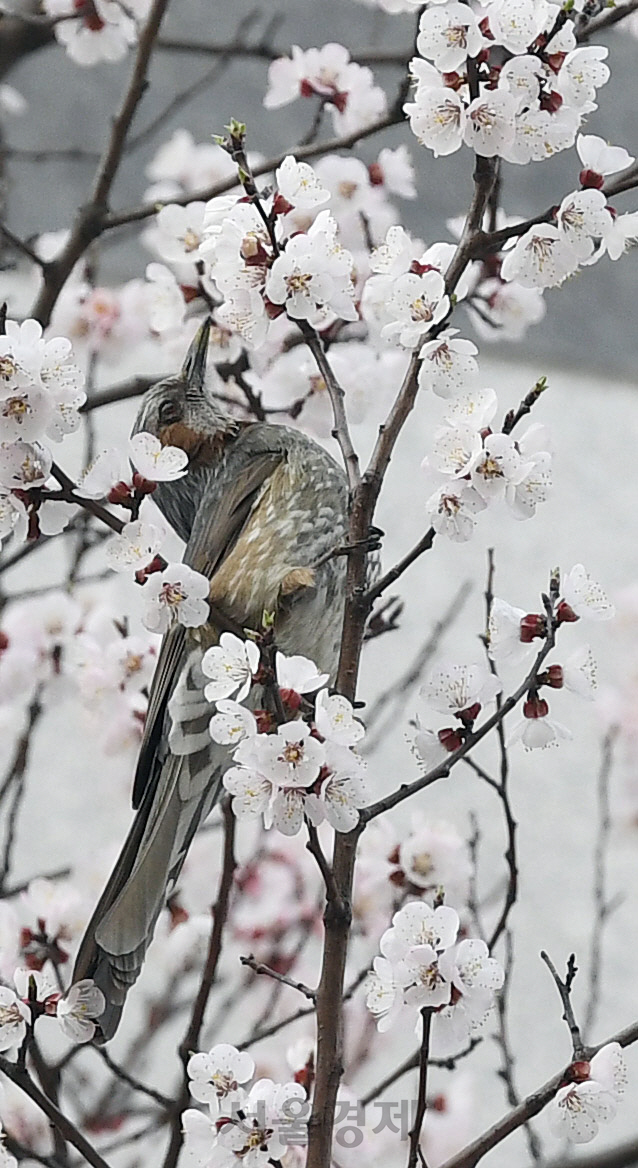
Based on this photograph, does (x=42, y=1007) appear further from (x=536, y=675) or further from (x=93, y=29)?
(x=93, y=29)

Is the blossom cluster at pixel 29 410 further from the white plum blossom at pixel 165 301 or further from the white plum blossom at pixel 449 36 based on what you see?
the white plum blossom at pixel 165 301

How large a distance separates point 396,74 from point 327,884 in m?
2.24

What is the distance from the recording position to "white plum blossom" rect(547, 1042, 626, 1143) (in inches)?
26.5

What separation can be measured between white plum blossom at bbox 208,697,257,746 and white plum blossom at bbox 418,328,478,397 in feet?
0.61

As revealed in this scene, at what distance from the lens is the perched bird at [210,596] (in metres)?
0.88

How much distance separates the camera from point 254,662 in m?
0.62

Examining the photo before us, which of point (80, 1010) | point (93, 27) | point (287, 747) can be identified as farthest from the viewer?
point (93, 27)

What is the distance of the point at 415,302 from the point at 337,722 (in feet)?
0.69

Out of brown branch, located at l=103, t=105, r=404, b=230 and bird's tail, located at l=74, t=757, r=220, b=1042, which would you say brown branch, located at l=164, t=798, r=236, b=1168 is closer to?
bird's tail, located at l=74, t=757, r=220, b=1042

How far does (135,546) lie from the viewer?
0.66m

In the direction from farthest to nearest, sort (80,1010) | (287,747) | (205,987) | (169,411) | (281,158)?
(169,411), (281,158), (205,987), (80,1010), (287,747)

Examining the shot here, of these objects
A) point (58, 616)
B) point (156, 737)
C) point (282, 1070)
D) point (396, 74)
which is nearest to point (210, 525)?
point (156, 737)

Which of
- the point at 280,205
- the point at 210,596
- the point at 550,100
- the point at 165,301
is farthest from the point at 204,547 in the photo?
the point at 550,100

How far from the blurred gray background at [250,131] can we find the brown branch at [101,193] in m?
1.40
